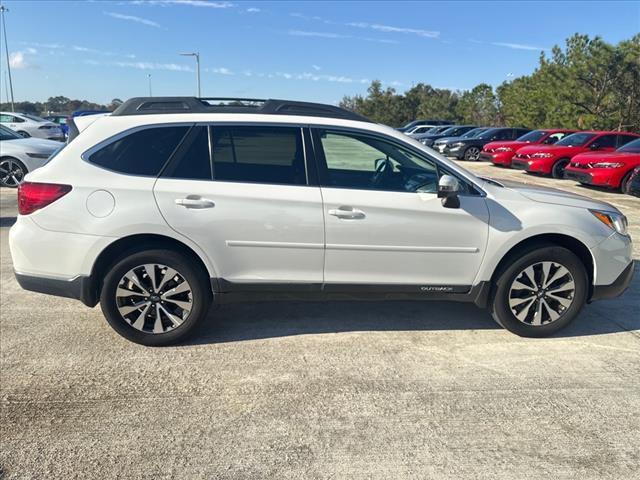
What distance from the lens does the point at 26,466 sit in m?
2.58

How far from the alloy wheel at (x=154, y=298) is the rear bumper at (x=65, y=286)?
215 mm

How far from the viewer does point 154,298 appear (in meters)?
3.80

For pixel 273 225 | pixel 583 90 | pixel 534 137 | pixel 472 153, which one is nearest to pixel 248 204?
pixel 273 225

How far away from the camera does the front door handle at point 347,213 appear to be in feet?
12.3

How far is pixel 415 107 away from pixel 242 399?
63.4 meters

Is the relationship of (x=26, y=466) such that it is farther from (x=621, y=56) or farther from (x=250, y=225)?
(x=621, y=56)

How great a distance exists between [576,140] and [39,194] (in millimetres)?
16105

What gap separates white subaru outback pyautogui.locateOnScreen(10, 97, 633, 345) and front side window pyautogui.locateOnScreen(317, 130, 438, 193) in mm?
15

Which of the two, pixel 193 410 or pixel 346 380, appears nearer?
pixel 193 410

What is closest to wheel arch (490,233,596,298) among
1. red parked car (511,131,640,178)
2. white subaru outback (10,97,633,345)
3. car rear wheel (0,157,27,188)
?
white subaru outback (10,97,633,345)

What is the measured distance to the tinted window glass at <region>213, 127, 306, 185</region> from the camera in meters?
3.82

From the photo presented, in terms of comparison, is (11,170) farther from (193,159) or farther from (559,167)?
(559,167)

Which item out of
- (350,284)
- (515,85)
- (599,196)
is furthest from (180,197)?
(515,85)

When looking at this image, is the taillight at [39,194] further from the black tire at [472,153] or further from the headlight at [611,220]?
the black tire at [472,153]
